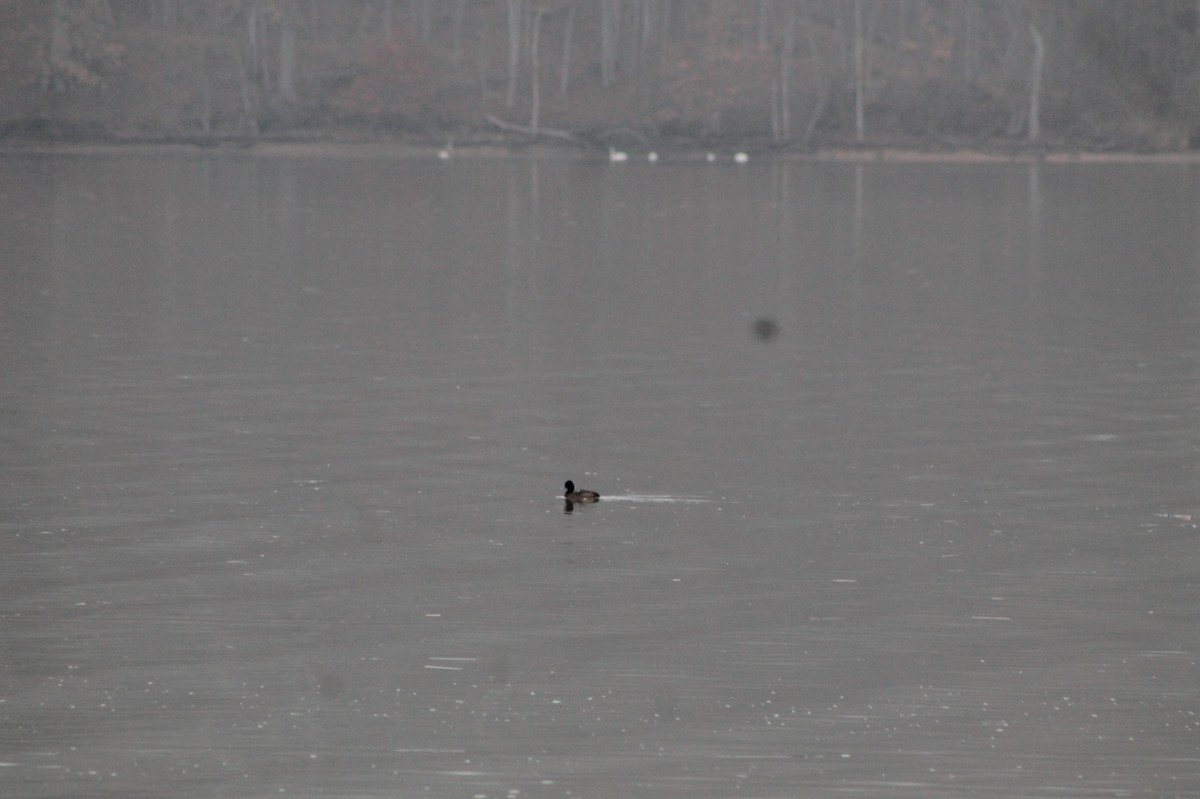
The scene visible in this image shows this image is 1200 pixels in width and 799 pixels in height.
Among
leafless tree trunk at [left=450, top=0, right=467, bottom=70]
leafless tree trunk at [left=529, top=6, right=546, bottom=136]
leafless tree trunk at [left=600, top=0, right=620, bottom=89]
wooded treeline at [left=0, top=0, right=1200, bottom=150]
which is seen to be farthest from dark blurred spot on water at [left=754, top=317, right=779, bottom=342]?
leafless tree trunk at [left=450, top=0, right=467, bottom=70]

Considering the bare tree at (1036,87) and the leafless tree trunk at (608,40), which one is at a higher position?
the leafless tree trunk at (608,40)

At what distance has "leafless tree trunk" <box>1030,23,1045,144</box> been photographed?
120 m

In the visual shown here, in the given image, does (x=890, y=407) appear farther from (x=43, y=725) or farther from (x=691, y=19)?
(x=691, y=19)

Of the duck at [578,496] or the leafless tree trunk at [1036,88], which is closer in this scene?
the duck at [578,496]

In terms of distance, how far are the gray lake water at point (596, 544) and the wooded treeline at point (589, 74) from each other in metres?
91.3

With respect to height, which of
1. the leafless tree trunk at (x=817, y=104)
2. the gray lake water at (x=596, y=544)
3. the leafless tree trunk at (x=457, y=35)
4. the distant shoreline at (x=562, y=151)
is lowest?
the gray lake water at (x=596, y=544)

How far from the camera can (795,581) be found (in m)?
12.2

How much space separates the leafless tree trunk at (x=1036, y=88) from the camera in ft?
394

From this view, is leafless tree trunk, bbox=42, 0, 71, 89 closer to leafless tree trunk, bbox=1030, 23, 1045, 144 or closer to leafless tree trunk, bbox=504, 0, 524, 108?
leafless tree trunk, bbox=504, 0, 524, 108

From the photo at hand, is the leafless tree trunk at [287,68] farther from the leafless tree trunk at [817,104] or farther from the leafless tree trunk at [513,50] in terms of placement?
the leafless tree trunk at [817,104]

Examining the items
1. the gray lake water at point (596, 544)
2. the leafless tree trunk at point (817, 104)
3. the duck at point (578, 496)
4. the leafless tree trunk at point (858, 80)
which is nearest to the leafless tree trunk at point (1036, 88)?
the leafless tree trunk at point (858, 80)

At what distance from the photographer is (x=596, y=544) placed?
43.9 ft

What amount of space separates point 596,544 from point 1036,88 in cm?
11047

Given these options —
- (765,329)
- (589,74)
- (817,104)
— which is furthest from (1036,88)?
(765,329)
